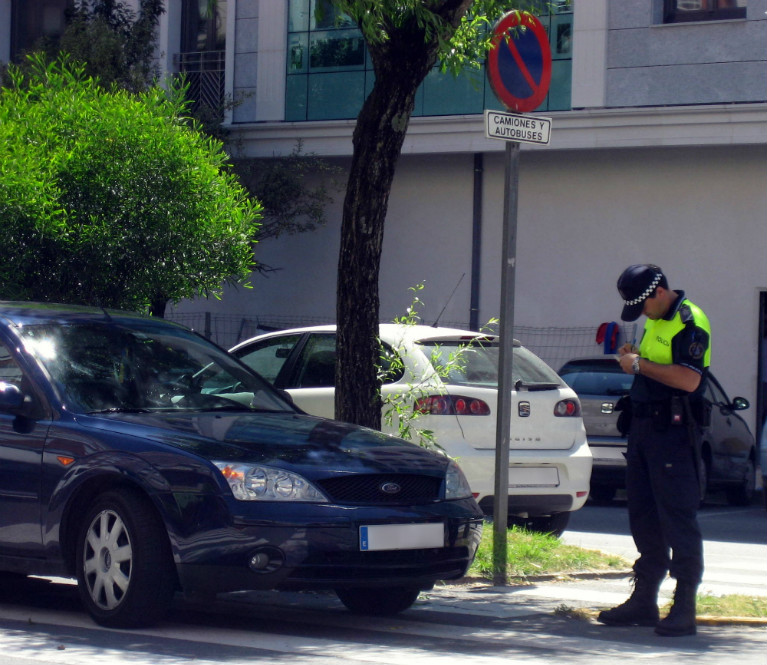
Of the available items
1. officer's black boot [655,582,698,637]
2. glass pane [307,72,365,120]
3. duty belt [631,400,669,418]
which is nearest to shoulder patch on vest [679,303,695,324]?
duty belt [631,400,669,418]

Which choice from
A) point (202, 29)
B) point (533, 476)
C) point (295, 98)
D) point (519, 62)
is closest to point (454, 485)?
point (533, 476)

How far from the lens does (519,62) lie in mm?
7852

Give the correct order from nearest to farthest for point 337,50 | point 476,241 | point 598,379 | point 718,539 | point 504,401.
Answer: point 504,401 → point 718,539 → point 598,379 → point 476,241 → point 337,50

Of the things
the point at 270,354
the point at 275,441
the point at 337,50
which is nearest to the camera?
the point at 275,441

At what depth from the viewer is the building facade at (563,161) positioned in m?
17.2

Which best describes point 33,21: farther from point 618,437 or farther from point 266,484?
point 266,484

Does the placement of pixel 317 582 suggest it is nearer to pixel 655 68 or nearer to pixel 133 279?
pixel 133 279

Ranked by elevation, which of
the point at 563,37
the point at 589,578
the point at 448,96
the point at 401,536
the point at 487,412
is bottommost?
the point at 589,578

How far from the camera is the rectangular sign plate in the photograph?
7.53 metres

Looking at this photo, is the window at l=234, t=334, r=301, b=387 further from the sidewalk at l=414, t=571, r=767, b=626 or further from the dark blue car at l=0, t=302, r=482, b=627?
the dark blue car at l=0, t=302, r=482, b=627

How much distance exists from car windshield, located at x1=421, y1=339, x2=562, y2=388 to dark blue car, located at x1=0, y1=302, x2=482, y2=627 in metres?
2.42

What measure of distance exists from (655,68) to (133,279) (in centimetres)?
1049

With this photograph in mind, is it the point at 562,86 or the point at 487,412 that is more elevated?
the point at 562,86

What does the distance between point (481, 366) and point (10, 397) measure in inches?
156
